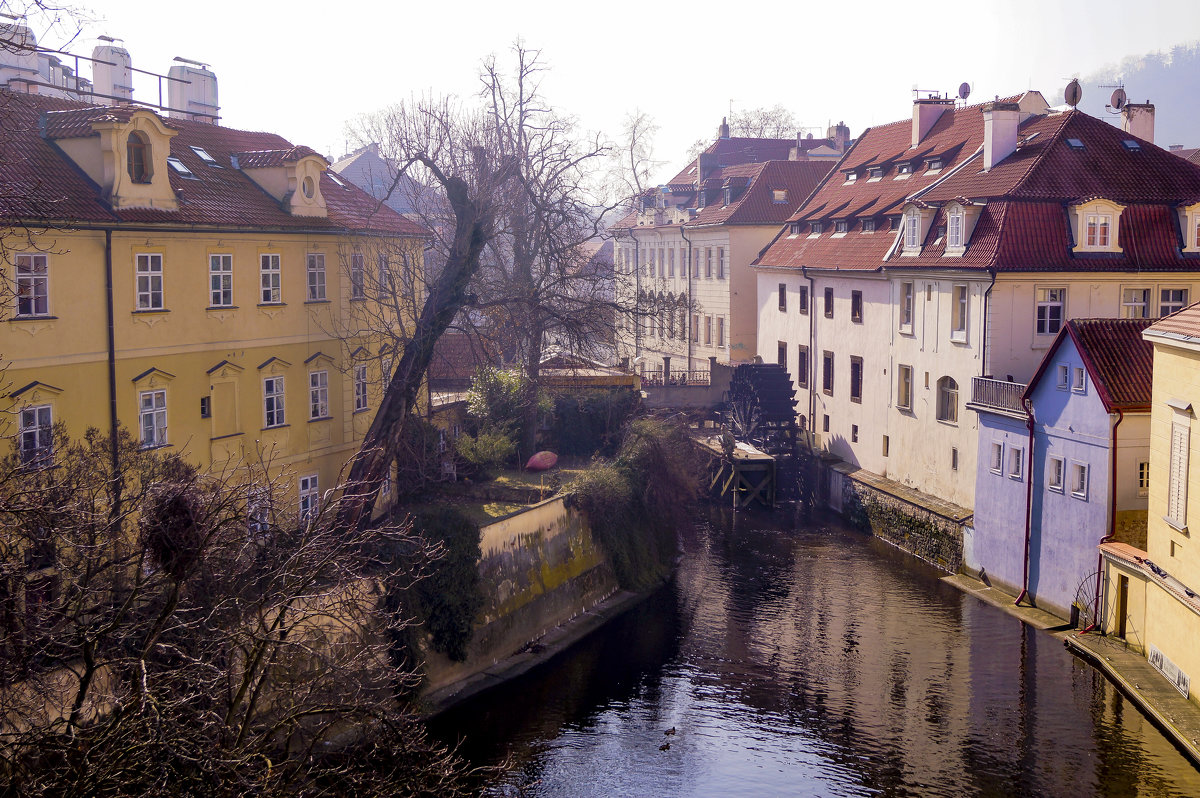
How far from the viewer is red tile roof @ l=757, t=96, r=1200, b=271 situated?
2397cm

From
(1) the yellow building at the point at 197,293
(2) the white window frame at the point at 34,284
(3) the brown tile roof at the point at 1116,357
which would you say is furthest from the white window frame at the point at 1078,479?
(2) the white window frame at the point at 34,284

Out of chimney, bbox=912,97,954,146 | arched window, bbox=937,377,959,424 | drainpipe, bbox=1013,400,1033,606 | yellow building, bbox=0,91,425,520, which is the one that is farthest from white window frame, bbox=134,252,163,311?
chimney, bbox=912,97,954,146

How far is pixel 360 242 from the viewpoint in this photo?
2259cm

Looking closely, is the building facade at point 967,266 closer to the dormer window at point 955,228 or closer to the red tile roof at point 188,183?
the dormer window at point 955,228

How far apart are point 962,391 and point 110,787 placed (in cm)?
A: 2127

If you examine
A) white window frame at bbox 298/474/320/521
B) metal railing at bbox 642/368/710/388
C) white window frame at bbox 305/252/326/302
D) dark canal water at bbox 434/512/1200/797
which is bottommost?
dark canal water at bbox 434/512/1200/797

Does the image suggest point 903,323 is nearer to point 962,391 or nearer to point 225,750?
point 962,391

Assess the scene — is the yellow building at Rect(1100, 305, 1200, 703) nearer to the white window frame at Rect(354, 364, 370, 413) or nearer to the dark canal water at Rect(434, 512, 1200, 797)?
the dark canal water at Rect(434, 512, 1200, 797)

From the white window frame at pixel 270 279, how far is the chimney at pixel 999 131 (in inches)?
660

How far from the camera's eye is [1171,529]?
55.2ft

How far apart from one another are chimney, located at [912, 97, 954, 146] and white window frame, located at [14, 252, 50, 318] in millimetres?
25534

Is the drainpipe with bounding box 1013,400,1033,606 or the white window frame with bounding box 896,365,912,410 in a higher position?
the white window frame with bounding box 896,365,912,410

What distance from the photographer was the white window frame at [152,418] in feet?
58.4

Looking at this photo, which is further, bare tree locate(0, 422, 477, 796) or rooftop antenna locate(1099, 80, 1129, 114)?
rooftop antenna locate(1099, 80, 1129, 114)
